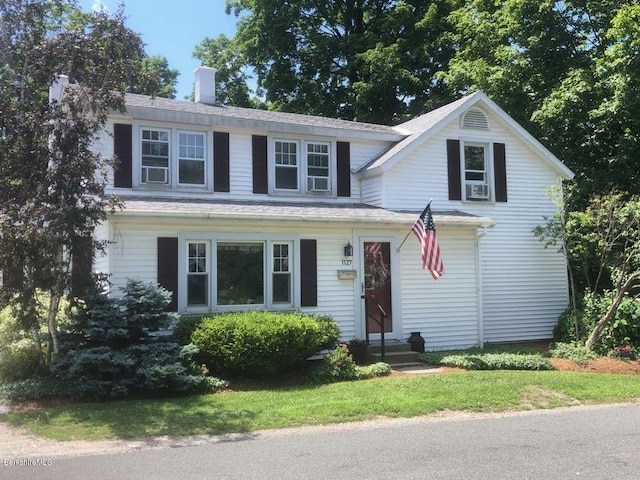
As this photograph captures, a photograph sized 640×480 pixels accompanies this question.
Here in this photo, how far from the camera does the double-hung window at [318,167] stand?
15.5 metres

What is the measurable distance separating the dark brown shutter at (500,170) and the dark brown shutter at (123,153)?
9714 mm

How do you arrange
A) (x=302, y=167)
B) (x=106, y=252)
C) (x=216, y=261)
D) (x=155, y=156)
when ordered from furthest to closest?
(x=302, y=167)
(x=155, y=156)
(x=216, y=261)
(x=106, y=252)

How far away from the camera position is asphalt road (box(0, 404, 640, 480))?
581 centimetres

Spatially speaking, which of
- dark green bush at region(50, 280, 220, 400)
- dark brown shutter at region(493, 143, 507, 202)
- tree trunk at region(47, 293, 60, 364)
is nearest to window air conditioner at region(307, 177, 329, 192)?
dark brown shutter at region(493, 143, 507, 202)

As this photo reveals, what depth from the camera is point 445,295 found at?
1462 cm

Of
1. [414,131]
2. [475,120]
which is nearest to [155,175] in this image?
[414,131]

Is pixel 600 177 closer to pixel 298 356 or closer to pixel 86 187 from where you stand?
pixel 298 356

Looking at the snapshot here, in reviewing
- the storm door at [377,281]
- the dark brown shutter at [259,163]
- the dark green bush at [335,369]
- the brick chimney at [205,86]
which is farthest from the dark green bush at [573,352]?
the brick chimney at [205,86]

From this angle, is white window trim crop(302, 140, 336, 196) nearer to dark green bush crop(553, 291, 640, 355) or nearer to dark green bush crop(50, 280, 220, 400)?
dark green bush crop(50, 280, 220, 400)

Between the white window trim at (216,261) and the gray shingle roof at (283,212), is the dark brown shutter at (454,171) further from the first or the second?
the white window trim at (216,261)

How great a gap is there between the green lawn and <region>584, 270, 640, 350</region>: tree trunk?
236 centimetres

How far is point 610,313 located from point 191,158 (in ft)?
34.6

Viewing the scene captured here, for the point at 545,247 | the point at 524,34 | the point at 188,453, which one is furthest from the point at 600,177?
the point at 188,453

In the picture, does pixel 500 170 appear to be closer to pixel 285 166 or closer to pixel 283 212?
pixel 285 166
